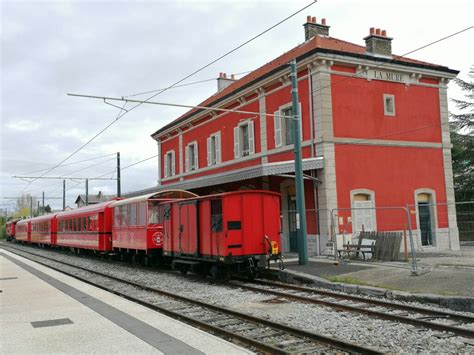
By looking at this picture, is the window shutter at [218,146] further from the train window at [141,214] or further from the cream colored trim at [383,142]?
the train window at [141,214]

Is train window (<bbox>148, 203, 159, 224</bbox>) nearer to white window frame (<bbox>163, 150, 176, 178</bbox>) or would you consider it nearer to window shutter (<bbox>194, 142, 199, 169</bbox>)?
window shutter (<bbox>194, 142, 199, 169</bbox>)

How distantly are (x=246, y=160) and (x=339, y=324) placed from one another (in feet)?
55.0

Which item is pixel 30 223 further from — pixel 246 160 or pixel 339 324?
pixel 339 324

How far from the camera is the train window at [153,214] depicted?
17750 millimetres

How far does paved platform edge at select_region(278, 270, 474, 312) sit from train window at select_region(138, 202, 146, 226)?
21.8 ft

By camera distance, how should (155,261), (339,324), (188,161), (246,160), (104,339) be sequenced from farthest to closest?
(188,161)
(246,160)
(155,261)
(339,324)
(104,339)

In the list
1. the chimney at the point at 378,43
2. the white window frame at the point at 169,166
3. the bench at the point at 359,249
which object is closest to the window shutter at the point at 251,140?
the chimney at the point at 378,43

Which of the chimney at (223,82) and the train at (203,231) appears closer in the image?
the train at (203,231)

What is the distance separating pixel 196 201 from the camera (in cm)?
1413

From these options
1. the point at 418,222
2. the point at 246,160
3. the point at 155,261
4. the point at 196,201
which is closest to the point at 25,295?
the point at 196,201

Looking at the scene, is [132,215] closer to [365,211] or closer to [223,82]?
[365,211]

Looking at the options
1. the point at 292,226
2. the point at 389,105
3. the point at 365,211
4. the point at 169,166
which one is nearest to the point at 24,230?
the point at 169,166

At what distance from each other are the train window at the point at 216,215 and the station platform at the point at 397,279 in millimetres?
2377

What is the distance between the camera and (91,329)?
23.9ft
